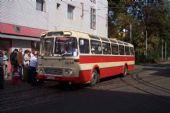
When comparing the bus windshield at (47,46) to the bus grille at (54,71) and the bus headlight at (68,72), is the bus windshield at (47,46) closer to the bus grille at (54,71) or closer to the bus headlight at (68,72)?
the bus grille at (54,71)

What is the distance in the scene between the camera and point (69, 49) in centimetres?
1631

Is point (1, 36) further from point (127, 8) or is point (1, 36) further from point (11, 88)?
point (127, 8)

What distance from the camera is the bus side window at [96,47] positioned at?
59.3ft

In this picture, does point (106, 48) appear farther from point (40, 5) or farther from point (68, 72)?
point (40, 5)

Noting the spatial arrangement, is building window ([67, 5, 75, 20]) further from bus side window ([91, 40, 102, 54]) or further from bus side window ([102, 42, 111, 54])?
bus side window ([91, 40, 102, 54])

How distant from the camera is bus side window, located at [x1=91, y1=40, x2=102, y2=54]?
59.3 feet

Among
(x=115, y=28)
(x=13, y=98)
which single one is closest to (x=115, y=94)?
(x=13, y=98)

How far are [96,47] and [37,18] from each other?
7.70 m

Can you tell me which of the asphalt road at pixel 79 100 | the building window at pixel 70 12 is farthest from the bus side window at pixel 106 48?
the building window at pixel 70 12

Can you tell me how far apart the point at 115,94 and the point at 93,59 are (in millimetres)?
3299

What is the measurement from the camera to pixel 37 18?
82.0 feet

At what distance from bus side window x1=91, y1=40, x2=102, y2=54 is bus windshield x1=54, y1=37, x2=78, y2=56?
188cm

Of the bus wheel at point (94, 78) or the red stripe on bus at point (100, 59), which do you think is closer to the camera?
the red stripe on bus at point (100, 59)

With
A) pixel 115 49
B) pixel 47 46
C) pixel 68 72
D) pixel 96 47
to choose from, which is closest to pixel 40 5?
pixel 115 49
